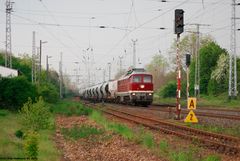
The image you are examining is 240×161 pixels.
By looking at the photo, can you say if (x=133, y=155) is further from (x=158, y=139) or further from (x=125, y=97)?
(x=125, y=97)

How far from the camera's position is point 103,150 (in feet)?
42.0

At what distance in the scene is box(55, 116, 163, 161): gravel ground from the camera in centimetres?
1123

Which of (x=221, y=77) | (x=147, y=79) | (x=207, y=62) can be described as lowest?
(x=147, y=79)

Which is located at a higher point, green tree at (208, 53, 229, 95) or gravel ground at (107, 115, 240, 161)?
green tree at (208, 53, 229, 95)

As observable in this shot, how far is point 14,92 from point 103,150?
1996cm

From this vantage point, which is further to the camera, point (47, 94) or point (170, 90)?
point (170, 90)

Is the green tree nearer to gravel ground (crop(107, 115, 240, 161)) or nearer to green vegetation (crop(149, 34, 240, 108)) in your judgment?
green vegetation (crop(149, 34, 240, 108))

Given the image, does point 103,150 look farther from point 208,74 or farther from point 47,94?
point 208,74

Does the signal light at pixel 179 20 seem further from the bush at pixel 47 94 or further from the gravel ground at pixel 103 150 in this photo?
the bush at pixel 47 94

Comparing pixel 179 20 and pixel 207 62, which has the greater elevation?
pixel 207 62

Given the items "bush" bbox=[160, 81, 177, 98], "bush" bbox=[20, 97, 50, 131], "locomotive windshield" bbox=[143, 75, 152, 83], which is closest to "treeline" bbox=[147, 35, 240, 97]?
"bush" bbox=[160, 81, 177, 98]

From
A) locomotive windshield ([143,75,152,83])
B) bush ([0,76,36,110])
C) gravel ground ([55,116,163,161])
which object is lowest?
gravel ground ([55,116,163,161])

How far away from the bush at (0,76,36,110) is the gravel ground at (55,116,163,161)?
15791 mm

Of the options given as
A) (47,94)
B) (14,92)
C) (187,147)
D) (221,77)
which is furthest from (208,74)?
(187,147)
